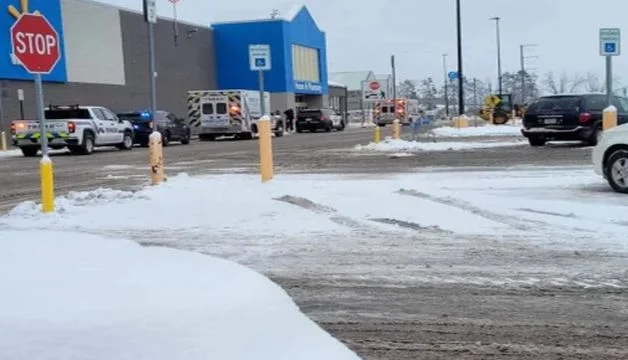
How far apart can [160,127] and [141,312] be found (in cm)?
3164

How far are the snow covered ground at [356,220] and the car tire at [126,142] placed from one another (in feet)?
61.5

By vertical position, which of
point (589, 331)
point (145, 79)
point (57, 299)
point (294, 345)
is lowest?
point (589, 331)

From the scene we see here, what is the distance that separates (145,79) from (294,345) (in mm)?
50986

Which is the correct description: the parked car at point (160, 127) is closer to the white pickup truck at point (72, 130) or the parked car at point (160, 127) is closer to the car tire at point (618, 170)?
the white pickup truck at point (72, 130)

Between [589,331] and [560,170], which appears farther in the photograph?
[560,170]

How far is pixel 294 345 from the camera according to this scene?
3.90m

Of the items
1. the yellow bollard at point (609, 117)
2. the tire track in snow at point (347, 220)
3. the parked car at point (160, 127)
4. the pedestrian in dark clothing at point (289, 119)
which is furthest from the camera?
the pedestrian in dark clothing at point (289, 119)

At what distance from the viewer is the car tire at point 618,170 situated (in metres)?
11.1

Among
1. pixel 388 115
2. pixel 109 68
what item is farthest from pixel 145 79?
pixel 388 115

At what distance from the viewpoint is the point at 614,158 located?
1123 centimetres

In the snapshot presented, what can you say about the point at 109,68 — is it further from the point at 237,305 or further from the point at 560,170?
the point at 237,305

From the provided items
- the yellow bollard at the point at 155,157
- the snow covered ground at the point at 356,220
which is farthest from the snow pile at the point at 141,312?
the yellow bollard at the point at 155,157

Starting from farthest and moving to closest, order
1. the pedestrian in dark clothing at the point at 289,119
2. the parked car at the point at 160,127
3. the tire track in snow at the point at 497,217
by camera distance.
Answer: the pedestrian in dark clothing at the point at 289,119, the parked car at the point at 160,127, the tire track in snow at the point at 497,217

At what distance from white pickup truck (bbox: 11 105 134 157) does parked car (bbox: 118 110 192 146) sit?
12.5ft
